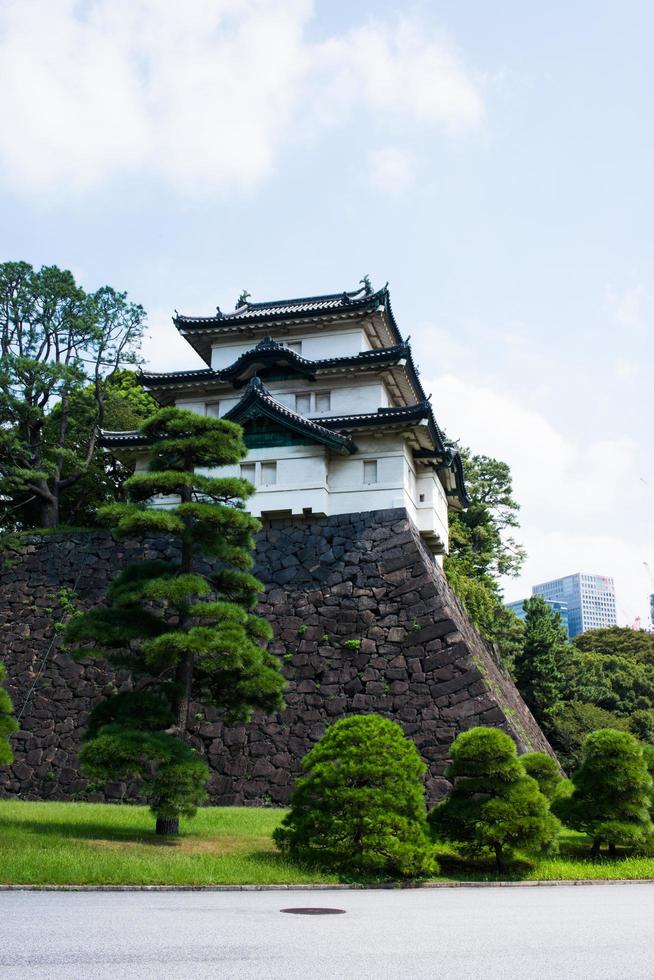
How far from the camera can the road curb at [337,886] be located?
8883 millimetres

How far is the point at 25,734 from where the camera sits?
747 inches

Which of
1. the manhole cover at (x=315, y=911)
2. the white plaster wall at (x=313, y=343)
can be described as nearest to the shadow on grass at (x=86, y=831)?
the manhole cover at (x=315, y=911)

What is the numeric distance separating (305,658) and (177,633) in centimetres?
750

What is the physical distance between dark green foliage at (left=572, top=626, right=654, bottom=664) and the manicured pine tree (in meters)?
43.8

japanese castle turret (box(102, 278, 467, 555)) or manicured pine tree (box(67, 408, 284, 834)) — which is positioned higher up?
japanese castle turret (box(102, 278, 467, 555))

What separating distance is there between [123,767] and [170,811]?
Answer: 97 centimetres

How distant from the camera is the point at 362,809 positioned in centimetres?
1055

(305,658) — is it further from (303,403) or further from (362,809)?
(362,809)

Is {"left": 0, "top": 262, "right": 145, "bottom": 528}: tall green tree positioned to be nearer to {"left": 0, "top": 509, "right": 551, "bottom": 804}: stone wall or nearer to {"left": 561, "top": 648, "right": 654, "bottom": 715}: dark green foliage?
{"left": 0, "top": 509, "right": 551, "bottom": 804}: stone wall

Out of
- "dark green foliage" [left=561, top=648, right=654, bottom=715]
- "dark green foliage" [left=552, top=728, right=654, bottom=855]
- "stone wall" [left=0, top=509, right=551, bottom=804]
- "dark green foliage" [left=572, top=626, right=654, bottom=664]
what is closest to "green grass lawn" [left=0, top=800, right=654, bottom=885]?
"dark green foliage" [left=552, top=728, right=654, bottom=855]

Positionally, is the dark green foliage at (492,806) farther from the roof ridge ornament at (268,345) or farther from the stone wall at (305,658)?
the roof ridge ornament at (268,345)

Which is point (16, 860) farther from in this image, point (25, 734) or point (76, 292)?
point (76, 292)

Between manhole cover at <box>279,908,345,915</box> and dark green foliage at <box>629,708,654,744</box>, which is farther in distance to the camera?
dark green foliage at <box>629,708,654,744</box>

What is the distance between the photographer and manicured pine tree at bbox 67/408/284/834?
11.7 m
